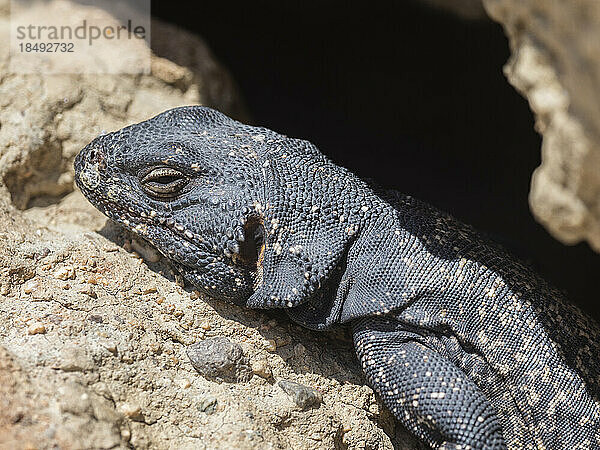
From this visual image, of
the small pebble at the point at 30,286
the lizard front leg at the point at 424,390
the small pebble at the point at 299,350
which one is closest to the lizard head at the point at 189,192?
the small pebble at the point at 299,350

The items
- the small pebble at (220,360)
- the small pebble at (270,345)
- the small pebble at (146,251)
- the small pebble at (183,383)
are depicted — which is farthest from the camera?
the small pebble at (146,251)

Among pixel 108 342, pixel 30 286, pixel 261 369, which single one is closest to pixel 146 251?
pixel 30 286

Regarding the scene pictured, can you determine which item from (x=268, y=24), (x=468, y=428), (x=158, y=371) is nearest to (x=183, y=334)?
(x=158, y=371)

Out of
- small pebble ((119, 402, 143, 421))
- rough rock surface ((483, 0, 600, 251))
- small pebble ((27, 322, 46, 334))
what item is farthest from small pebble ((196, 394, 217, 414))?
rough rock surface ((483, 0, 600, 251))

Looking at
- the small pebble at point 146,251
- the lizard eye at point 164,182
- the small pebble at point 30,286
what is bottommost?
the small pebble at point 30,286

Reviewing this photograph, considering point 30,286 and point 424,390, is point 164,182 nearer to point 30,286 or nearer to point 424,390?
point 30,286

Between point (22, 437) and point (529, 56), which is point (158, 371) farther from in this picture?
point (529, 56)

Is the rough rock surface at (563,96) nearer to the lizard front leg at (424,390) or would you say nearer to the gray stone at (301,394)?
the lizard front leg at (424,390)
